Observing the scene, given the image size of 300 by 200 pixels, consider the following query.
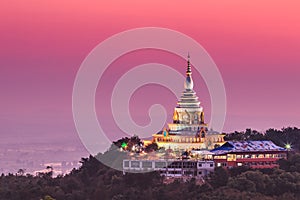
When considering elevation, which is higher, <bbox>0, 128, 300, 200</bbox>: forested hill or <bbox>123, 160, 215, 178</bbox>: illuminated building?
<bbox>123, 160, 215, 178</bbox>: illuminated building

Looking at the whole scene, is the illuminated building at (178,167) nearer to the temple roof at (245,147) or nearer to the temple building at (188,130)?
the temple roof at (245,147)

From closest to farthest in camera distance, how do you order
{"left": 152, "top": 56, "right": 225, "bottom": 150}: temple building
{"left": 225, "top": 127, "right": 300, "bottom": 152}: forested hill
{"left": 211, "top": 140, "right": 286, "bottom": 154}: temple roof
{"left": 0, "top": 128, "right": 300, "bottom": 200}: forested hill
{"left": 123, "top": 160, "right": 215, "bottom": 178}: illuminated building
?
{"left": 0, "top": 128, "right": 300, "bottom": 200}: forested hill
{"left": 123, "top": 160, "right": 215, "bottom": 178}: illuminated building
{"left": 211, "top": 140, "right": 286, "bottom": 154}: temple roof
{"left": 152, "top": 56, "right": 225, "bottom": 150}: temple building
{"left": 225, "top": 127, "right": 300, "bottom": 152}: forested hill

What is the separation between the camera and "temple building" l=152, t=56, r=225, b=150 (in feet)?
259

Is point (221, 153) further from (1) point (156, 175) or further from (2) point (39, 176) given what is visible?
(2) point (39, 176)

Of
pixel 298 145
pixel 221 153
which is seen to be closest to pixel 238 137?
pixel 298 145

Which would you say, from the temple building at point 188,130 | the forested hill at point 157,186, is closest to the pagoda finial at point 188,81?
the temple building at point 188,130

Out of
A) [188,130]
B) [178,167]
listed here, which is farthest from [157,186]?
[188,130]

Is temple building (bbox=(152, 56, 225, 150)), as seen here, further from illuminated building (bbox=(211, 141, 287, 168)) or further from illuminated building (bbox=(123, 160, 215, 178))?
illuminated building (bbox=(123, 160, 215, 178))

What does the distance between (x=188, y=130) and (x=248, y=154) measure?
6857 millimetres

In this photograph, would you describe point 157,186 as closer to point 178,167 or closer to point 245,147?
point 178,167

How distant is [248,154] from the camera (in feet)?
246

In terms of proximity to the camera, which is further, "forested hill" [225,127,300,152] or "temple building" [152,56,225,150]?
"forested hill" [225,127,300,152]

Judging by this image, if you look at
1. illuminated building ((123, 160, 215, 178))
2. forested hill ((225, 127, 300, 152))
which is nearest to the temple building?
forested hill ((225, 127, 300, 152))

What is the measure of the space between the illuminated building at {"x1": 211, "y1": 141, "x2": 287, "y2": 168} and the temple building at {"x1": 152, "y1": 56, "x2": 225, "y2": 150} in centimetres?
307
